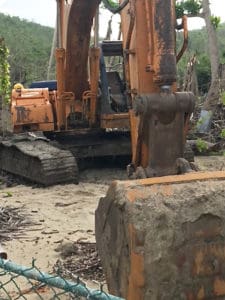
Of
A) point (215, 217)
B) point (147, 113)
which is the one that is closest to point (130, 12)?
point (147, 113)

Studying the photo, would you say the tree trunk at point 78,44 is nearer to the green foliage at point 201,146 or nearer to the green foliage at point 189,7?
the green foliage at point 201,146

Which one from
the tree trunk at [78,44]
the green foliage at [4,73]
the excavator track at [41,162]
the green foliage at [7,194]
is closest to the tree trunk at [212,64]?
the green foliage at [4,73]

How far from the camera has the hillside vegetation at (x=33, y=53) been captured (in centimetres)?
2414

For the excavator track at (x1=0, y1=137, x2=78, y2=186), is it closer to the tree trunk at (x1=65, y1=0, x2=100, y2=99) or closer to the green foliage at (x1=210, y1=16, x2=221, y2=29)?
the tree trunk at (x1=65, y1=0, x2=100, y2=99)

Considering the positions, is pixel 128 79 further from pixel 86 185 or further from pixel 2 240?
pixel 86 185

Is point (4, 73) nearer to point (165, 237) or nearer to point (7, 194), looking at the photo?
point (7, 194)

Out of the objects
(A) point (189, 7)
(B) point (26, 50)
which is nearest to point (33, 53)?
(B) point (26, 50)

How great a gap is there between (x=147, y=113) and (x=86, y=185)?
3764mm

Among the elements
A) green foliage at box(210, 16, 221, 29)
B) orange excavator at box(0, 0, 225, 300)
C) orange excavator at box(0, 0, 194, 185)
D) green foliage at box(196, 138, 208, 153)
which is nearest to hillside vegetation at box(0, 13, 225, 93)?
green foliage at box(210, 16, 221, 29)

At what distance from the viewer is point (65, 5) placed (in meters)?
8.95

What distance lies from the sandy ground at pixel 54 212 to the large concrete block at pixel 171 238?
1.94m

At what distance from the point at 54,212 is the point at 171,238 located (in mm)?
4105

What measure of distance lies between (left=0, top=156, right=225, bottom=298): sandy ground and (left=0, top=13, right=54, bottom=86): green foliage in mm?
15921

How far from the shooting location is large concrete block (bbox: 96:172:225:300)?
3.18 metres
